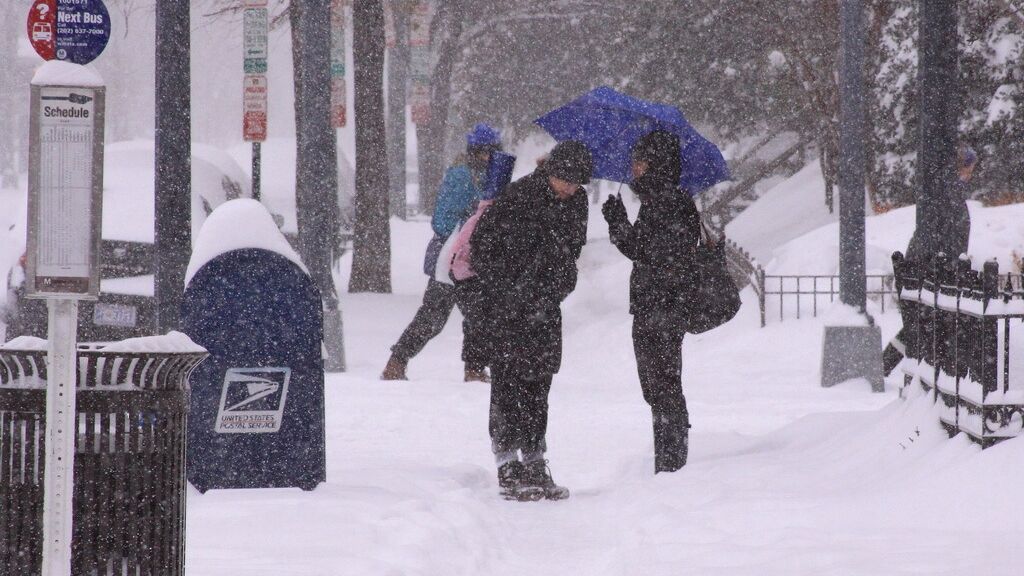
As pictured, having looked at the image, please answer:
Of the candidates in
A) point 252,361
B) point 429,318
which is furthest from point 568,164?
point 429,318

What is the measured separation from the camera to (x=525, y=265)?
8.23 meters

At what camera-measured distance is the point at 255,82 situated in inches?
543

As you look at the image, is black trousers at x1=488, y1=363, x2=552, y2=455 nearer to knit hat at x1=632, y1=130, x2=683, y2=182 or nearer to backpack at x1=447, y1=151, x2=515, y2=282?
knit hat at x1=632, y1=130, x2=683, y2=182

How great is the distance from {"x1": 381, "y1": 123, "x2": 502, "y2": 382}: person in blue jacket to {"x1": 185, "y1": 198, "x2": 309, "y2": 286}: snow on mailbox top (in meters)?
3.73

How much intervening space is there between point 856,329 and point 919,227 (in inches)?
146

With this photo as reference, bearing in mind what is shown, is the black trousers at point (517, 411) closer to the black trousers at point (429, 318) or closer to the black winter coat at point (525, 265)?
the black winter coat at point (525, 265)

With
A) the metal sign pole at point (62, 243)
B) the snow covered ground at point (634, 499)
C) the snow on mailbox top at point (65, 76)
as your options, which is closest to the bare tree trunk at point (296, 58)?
the snow covered ground at point (634, 499)

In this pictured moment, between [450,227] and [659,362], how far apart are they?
4.50 meters

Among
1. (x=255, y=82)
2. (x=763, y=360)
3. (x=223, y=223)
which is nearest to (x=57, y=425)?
(x=223, y=223)

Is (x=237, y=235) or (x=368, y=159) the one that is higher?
(x=368, y=159)

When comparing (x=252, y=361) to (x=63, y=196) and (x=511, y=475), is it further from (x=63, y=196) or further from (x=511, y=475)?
(x=63, y=196)

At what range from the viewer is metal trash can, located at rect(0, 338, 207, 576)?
4410 millimetres

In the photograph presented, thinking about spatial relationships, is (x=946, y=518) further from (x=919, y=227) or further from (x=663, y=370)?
(x=919, y=227)

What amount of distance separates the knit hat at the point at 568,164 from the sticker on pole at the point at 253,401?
1943 mm
